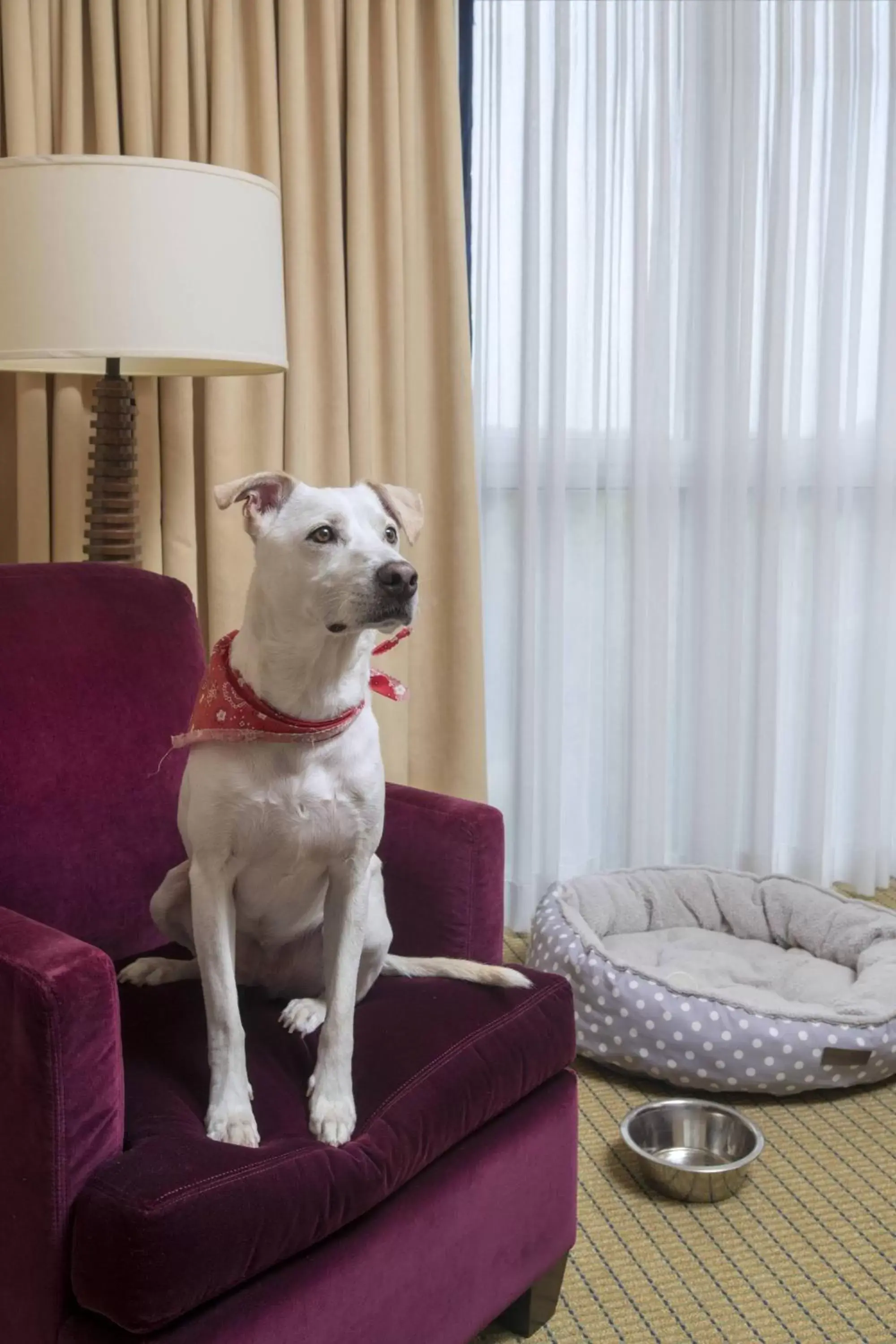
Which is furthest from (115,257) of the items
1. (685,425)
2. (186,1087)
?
(685,425)

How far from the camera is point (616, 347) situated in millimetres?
3221

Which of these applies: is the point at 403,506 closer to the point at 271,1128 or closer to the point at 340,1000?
the point at 340,1000

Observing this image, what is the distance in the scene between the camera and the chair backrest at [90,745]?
180 cm

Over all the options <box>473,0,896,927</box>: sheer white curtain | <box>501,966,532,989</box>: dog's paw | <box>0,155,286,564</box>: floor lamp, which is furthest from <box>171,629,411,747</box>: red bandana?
<box>473,0,896,927</box>: sheer white curtain

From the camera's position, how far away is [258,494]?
1580 mm

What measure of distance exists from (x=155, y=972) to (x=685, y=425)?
85.6 inches

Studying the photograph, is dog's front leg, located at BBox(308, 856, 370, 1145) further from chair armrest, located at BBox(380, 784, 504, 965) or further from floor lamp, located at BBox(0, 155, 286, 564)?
floor lamp, located at BBox(0, 155, 286, 564)

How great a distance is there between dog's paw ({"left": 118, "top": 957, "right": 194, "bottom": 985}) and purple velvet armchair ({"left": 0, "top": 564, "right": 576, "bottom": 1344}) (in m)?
0.03

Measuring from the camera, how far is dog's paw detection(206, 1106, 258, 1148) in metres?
1.41

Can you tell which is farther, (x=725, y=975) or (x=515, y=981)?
(x=725, y=975)

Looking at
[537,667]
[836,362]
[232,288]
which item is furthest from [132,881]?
[836,362]

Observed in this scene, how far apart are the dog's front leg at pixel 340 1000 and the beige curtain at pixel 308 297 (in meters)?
1.25

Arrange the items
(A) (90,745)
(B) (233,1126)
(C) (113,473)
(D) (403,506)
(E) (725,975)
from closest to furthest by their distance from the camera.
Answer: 1. (B) (233,1126)
2. (D) (403,506)
3. (A) (90,745)
4. (C) (113,473)
5. (E) (725,975)

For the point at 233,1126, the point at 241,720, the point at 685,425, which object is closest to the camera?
the point at 233,1126
